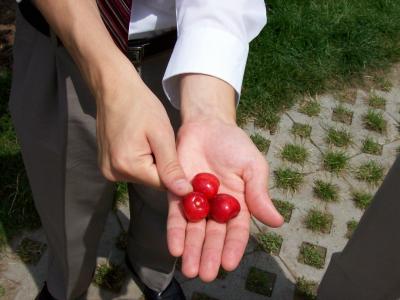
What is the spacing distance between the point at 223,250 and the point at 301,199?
1.70 m

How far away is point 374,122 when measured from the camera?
340cm

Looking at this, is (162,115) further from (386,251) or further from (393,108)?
(393,108)

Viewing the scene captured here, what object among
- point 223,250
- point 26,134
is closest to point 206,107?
point 223,250

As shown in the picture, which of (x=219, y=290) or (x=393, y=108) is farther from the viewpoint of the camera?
(x=393, y=108)

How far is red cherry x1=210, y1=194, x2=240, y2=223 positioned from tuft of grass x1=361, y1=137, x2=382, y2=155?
2105 millimetres

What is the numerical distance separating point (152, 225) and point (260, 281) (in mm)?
807

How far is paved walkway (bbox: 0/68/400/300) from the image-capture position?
8.25 feet

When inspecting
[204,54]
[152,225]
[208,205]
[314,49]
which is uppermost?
[204,54]

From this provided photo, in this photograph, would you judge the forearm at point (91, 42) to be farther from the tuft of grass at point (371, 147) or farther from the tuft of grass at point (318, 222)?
the tuft of grass at point (371, 147)

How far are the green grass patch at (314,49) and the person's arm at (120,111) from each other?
80.2 inches

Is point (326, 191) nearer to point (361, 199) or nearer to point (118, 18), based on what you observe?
point (361, 199)

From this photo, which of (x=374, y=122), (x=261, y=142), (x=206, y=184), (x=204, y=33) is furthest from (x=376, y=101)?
(x=206, y=184)

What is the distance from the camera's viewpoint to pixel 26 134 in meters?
1.75

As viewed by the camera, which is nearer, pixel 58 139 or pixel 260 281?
pixel 58 139
